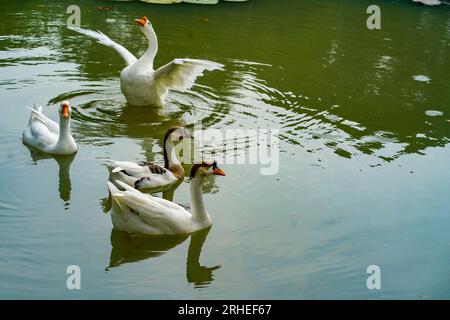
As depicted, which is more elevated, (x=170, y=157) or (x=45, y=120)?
(x=45, y=120)

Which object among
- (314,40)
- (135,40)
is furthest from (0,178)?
(314,40)

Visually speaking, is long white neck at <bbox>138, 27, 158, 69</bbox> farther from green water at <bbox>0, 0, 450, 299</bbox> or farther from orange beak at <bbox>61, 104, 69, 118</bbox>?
orange beak at <bbox>61, 104, 69, 118</bbox>

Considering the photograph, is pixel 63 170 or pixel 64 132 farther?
pixel 64 132

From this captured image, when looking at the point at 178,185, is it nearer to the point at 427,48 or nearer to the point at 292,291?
the point at 292,291

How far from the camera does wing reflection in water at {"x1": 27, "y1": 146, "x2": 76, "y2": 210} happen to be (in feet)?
25.0

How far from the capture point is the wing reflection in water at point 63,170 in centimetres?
761

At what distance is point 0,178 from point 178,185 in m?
1.93

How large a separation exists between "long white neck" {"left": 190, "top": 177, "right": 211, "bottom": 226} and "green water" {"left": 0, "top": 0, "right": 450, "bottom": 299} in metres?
0.15

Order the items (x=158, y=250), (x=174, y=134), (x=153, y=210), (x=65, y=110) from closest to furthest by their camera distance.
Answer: (x=158, y=250), (x=153, y=210), (x=174, y=134), (x=65, y=110)

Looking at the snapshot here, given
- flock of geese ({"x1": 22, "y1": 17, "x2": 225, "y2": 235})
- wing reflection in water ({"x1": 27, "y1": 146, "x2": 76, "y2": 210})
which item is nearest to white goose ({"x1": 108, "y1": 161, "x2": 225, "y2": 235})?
flock of geese ({"x1": 22, "y1": 17, "x2": 225, "y2": 235})

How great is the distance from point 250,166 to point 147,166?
4.31 feet

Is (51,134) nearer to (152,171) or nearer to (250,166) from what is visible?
(152,171)

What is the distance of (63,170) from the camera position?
8.29 metres

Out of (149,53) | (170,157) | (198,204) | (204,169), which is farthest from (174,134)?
(149,53)
